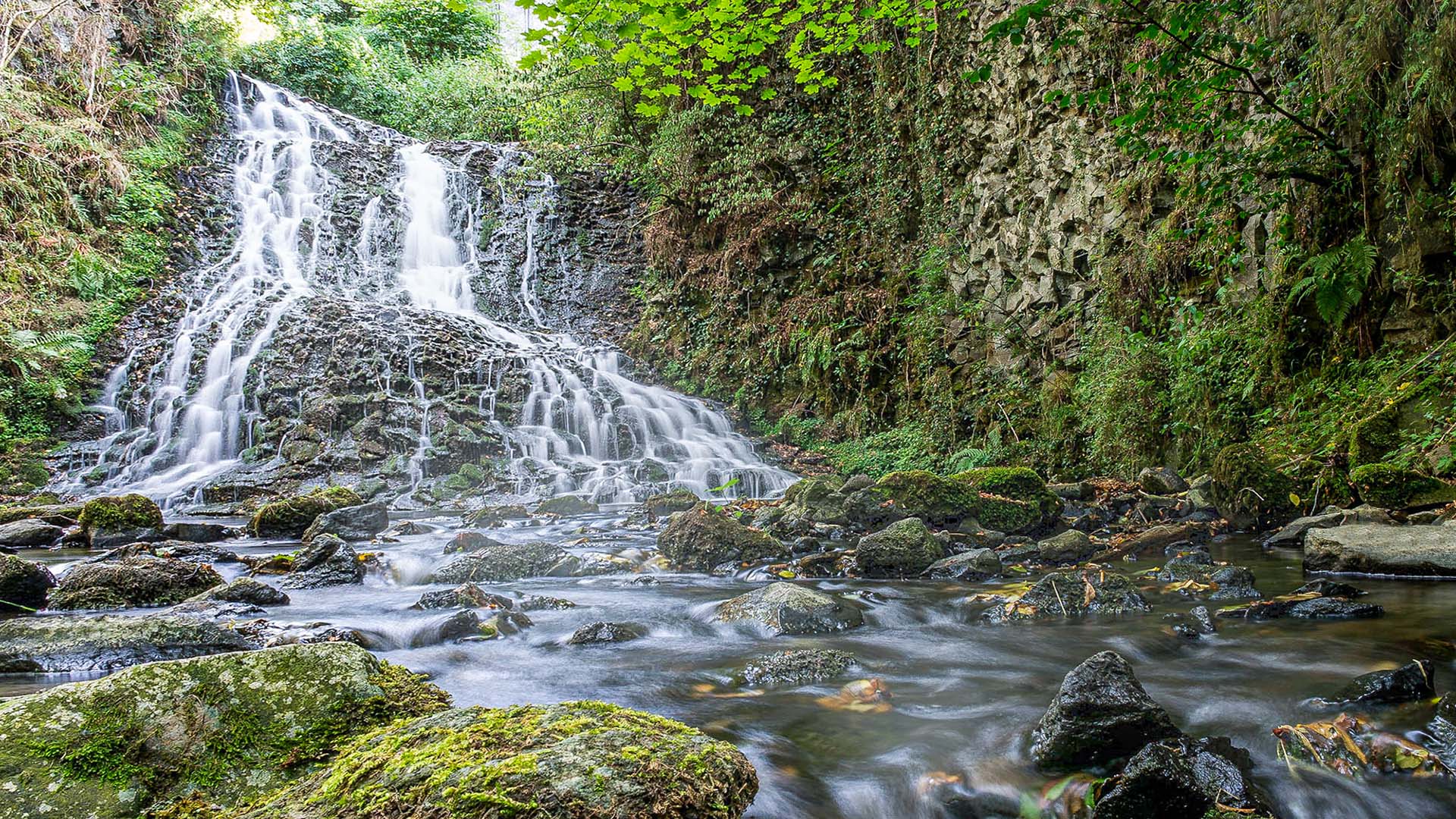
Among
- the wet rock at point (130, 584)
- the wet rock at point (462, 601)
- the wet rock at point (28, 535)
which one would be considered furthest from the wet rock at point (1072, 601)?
the wet rock at point (28, 535)

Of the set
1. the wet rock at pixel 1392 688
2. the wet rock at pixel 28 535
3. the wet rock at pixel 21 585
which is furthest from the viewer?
the wet rock at pixel 28 535

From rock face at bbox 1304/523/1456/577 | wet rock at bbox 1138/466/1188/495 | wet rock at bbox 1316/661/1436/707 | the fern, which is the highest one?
the fern

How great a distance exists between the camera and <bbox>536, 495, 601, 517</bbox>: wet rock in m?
9.85

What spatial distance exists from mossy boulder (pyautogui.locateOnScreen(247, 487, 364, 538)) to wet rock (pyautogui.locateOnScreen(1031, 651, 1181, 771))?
818cm

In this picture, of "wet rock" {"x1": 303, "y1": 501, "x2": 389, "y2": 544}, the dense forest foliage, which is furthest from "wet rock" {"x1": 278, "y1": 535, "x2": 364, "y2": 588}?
the dense forest foliage

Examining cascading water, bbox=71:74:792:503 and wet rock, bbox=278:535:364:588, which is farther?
cascading water, bbox=71:74:792:503

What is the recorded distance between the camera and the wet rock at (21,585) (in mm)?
4641

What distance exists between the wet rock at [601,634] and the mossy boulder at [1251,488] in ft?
17.7

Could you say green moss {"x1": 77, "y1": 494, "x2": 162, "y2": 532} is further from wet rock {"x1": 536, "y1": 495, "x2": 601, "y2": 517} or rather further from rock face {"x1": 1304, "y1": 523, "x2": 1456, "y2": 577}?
rock face {"x1": 1304, "y1": 523, "x2": 1456, "y2": 577}

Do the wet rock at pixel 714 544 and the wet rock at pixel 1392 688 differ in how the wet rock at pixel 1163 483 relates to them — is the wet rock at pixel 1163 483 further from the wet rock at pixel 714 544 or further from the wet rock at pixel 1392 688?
the wet rock at pixel 1392 688

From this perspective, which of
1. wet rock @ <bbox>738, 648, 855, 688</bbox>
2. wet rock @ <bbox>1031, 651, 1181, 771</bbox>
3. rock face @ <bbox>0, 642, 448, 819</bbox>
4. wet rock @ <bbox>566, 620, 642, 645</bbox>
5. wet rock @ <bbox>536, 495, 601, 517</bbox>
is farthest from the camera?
wet rock @ <bbox>536, 495, 601, 517</bbox>

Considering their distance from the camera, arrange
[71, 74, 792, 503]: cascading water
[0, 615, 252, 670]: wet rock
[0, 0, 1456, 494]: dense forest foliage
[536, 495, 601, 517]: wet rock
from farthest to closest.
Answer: [71, 74, 792, 503]: cascading water
[536, 495, 601, 517]: wet rock
[0, 0, 1456, 494]: dense forest foliage
[0, 615, 252, 670]: wet rock

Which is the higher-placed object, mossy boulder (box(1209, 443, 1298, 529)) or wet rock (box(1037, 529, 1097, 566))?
mossy boulder (box(1209, 443, 1298, 529))

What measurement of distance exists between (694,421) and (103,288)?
11.3 metres
